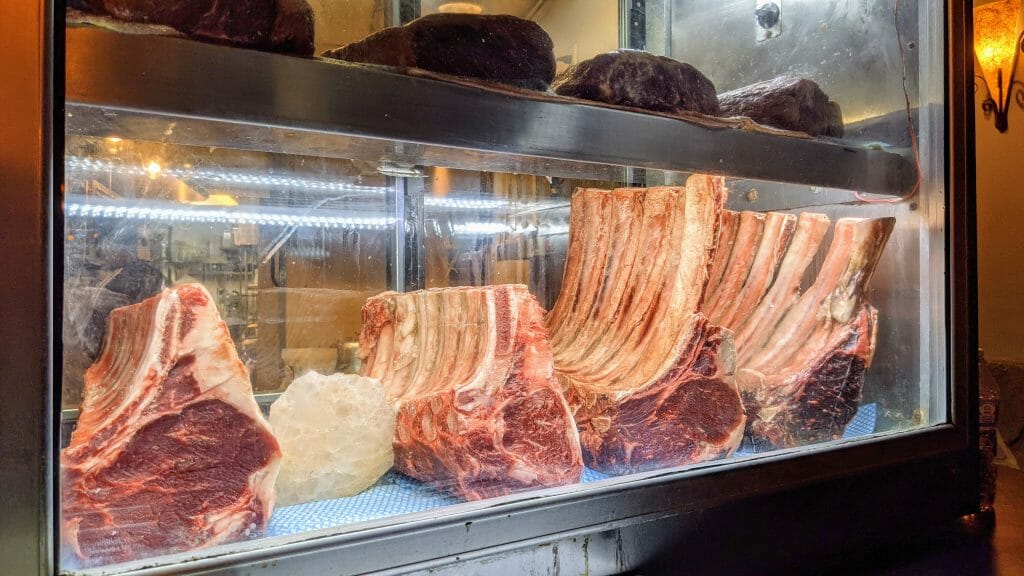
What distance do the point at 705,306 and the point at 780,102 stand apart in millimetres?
777

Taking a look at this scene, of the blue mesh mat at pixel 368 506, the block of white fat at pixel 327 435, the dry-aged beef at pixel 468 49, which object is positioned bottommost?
the blue mesh mat at pixel 368 506

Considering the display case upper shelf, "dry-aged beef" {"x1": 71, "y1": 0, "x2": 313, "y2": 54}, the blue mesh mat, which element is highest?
"dry-aged beef" {"x1": 71, "y1": 0, "x2": 313, "y2": 54}

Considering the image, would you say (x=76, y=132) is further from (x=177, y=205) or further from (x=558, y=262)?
(x=558, y=262)

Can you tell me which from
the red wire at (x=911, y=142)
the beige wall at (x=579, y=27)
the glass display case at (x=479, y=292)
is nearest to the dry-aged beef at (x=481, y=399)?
the glass display case at (x=479, y=292)

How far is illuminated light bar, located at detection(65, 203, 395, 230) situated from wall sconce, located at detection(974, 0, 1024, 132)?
4336 millimetres

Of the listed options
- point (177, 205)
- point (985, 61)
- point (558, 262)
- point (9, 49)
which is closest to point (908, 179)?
point (558, 262)

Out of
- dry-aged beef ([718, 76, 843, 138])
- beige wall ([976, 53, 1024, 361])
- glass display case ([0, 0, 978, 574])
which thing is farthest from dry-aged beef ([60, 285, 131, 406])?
beige wall ([976, 53, 1024, 361])

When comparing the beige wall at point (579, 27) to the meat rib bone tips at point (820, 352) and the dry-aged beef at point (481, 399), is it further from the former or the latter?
the meat rib bone tips at point (820, 352)

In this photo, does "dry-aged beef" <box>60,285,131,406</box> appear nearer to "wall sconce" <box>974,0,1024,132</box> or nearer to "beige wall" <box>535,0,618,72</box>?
"beige wall" <box>535,0,618,72</box>

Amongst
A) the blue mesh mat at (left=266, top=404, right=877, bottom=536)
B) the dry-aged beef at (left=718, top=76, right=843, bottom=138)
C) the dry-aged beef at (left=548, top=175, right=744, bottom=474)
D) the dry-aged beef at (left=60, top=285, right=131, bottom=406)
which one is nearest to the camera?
the dry-aged beef at (left=60, top=285, right=131, bottom=406)

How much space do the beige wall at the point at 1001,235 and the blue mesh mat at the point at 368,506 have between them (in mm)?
3910

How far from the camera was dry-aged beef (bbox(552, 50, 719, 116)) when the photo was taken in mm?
1865

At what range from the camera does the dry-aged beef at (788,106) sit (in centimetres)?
229

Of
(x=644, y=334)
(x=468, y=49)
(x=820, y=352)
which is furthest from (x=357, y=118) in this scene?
(x=820, y=352)
